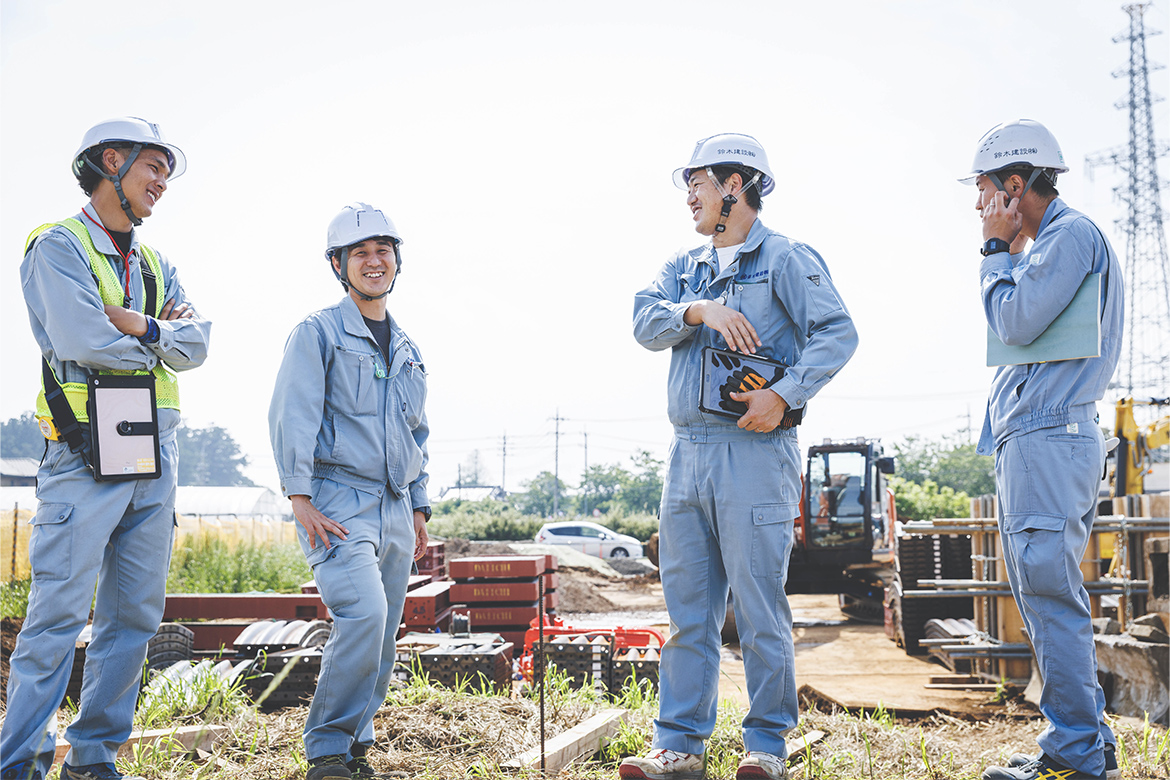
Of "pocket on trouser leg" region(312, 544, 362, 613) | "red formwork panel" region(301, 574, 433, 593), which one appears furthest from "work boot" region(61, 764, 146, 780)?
"red formwork panel" region(301, 574, 433, 593)

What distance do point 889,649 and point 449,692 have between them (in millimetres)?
8652

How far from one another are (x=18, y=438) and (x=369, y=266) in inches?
4970

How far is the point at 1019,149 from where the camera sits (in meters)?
3.26

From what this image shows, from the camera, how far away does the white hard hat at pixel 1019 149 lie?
325cm

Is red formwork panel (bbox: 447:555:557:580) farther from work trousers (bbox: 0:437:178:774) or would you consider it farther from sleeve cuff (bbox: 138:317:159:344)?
sleeve cuff (bbox: 138:317:159:344)

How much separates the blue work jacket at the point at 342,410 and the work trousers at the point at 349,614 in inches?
4.1

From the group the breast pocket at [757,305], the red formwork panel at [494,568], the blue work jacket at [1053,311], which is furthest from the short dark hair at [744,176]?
the red formwork panel at [494,568]

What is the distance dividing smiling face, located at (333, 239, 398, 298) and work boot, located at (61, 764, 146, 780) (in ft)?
6.58

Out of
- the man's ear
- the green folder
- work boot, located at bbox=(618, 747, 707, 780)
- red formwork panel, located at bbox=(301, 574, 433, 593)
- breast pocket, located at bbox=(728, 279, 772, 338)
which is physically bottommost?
red formwork panel, located at bbox=(301, 574, 433, 593)

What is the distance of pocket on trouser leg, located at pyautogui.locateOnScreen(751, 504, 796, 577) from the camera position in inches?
126

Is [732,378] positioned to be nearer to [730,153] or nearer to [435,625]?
[730,153]

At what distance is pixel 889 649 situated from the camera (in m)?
11.9

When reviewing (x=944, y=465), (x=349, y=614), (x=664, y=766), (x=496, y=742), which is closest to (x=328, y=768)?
(x=349, y=614)

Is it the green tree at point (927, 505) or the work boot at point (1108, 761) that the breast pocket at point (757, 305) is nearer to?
the work boot at point (1108, 761)
